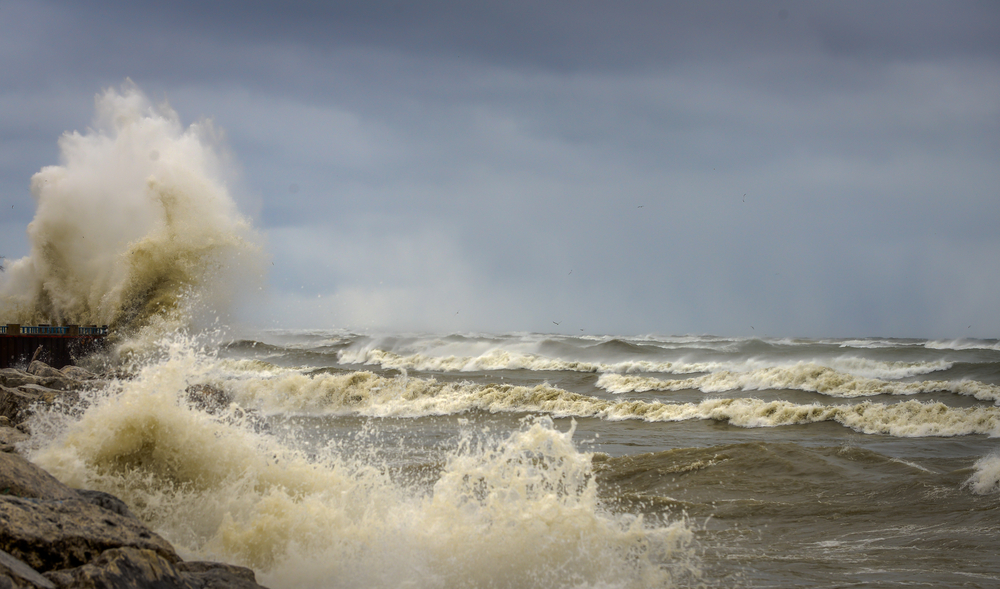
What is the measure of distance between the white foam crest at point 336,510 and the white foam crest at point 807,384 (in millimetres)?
10780

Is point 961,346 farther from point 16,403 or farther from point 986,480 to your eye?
point 16,403

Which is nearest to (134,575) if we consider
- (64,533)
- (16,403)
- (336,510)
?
(64,533)

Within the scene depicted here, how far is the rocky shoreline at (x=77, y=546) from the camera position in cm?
281

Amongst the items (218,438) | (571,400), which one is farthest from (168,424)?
(571,400)

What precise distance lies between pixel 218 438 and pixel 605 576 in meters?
3.76

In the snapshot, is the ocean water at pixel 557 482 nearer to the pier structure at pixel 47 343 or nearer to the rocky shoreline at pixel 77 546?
the rocky shoreline at pixel 77 546

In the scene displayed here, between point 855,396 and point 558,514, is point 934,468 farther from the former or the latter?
→ point 855,396

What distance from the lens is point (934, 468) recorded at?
307 inches

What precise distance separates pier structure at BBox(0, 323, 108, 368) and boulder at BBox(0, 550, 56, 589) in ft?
64.9

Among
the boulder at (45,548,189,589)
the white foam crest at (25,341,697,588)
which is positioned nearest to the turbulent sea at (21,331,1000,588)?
the white foam crest at (25,341,697,588)

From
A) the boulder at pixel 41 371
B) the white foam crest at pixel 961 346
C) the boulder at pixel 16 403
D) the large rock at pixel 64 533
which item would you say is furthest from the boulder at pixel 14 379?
the white foam crest at pixel 961 346

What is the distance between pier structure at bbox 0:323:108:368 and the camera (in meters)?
19.2

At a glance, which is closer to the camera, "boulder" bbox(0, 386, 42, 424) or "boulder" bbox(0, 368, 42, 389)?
"boulder" bbox(0, 386, 42, 424)

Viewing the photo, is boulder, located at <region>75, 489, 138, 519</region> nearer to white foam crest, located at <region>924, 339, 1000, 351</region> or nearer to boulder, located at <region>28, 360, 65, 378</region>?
boulder, located at <region>28, 360, 65, 378</region>
